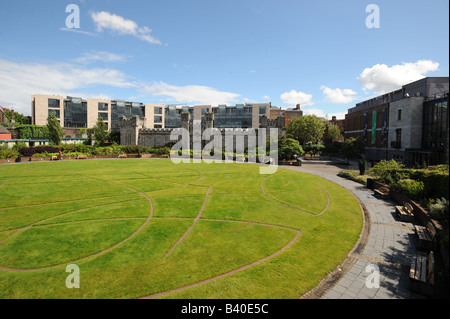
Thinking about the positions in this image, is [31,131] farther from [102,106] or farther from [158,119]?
[158,119]

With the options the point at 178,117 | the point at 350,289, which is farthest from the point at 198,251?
the point at 178,117

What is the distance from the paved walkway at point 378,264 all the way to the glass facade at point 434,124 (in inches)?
1052

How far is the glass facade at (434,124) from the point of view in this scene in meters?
31.4

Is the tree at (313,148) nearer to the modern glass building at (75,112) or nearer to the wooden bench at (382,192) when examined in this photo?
the wooden bench at (382,192)

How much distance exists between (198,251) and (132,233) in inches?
150

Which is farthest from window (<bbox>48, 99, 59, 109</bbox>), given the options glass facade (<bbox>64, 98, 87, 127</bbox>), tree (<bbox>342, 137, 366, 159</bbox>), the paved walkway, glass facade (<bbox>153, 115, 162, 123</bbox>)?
the paved walkway

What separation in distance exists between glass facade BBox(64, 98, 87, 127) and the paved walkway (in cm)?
10334

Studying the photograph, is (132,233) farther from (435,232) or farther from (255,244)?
(435,232)

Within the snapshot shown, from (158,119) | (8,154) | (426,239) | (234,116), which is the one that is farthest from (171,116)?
(426,239)

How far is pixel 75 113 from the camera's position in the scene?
90250 millimetres

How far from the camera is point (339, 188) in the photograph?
72.3 feet

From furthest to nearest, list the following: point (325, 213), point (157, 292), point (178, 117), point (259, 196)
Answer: point (178, 117)
point (259, 196)
point (325, 213)
point (157, 292)

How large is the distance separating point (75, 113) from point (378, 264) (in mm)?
107187

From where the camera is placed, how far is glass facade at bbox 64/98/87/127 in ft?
293
